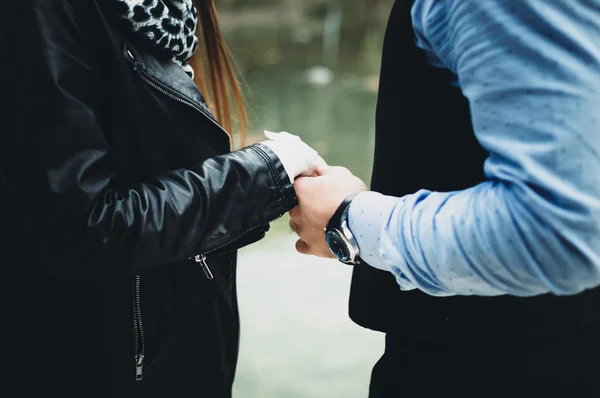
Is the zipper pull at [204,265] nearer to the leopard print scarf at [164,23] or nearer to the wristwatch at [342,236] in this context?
the wristwatch at [342,236]

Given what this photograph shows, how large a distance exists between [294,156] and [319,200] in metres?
0.10

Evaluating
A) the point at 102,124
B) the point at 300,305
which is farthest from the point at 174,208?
the point at 300,305

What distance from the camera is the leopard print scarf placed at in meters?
0.93

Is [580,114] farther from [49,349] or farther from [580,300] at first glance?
[49,349]

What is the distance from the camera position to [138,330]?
3.31 feet

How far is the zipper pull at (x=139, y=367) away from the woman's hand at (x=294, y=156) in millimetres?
401

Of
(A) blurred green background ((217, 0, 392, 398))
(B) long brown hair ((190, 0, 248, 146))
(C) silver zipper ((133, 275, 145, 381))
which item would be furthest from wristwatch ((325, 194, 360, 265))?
(A) blurred green background ((217, 0, 392, 398))

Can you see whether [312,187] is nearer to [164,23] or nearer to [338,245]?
[338,245]

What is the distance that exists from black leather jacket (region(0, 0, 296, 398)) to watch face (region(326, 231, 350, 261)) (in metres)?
0.11

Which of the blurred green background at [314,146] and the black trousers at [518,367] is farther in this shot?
the blurred green background at [314,146]

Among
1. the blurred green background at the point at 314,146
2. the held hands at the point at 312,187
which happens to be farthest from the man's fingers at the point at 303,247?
the blurred green background at the point at 314,146

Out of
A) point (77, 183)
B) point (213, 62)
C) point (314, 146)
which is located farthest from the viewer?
point (314, 146)

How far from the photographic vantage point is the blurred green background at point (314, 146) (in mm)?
2352

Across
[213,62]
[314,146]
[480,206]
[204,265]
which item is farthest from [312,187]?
[314,146]
